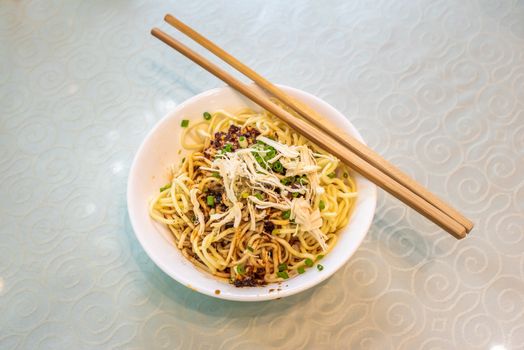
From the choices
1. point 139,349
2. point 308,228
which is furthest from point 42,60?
point 308,228

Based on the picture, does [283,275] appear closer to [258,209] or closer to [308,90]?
[258,209]

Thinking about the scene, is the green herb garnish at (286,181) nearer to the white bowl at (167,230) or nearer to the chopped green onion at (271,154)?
the chopped green onion at (271,154)

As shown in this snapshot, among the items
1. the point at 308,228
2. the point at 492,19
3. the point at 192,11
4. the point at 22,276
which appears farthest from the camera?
the point at 192,11

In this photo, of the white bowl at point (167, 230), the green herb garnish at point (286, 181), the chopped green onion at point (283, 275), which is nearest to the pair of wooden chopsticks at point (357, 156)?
the white bowl at point (167, 230)

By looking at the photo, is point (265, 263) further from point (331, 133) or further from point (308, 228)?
point (331, 133)

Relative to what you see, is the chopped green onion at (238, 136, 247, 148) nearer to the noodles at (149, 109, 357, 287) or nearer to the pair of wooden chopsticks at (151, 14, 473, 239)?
the noodles at (149, 109, 357, 287)

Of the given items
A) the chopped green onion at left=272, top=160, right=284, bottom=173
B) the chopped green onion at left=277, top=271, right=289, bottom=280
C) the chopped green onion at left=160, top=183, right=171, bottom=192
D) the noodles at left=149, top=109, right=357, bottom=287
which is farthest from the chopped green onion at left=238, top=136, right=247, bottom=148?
the chopped green onion at left=277, top=271, right=289, bottom=280
